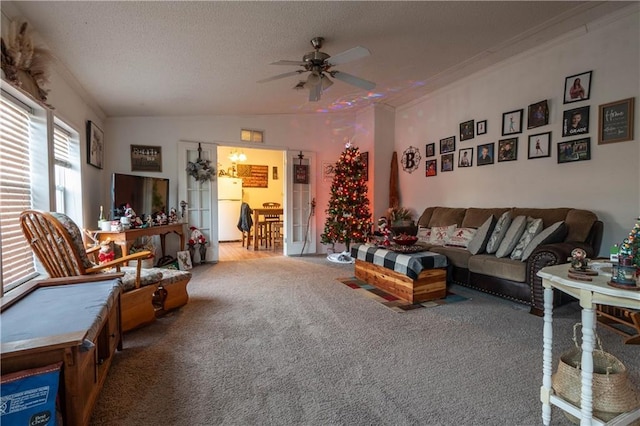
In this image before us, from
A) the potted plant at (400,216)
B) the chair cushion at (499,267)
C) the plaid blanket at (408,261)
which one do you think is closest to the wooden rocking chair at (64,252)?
the plaid blanket at (408,261)

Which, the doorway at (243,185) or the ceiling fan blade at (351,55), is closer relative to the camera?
the ceiling fan blade at (351,55)

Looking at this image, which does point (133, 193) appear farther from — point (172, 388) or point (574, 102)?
point (574, 102)

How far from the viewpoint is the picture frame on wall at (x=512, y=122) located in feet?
12.9

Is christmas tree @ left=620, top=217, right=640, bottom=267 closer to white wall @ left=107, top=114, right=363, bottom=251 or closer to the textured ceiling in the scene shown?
the textured ceiling

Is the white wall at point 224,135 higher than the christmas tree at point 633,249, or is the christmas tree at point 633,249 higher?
the white wall at point 224,135

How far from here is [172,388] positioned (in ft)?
5.78

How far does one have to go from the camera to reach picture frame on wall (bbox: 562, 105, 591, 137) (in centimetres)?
330

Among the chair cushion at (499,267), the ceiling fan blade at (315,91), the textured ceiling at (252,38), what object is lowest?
the chair cushion at (499,267)

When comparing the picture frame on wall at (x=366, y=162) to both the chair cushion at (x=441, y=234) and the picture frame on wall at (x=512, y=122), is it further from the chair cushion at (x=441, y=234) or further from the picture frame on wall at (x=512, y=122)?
the picture frame on wall at (x=512, y=122)

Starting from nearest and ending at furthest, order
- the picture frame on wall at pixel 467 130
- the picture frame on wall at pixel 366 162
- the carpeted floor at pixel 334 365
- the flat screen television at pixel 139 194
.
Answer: the carpeted floor at pixel 334 365, the flat screen television at pixel 139 194, the picture frame on wall at pixel 467 130, the picture frame on wall at pixel 366 162

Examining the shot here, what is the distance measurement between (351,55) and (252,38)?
915 mm

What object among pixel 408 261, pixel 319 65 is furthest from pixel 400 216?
pixel 319 65

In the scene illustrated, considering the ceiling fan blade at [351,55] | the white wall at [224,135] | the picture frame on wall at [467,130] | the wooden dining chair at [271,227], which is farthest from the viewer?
the wooden dining chair at [271,227]

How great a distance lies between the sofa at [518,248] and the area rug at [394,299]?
35cm
